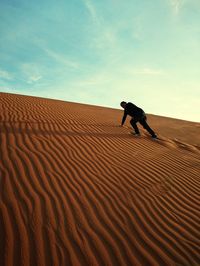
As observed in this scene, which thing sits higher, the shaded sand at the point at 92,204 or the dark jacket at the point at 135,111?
the dark jacket at the point at 135,111

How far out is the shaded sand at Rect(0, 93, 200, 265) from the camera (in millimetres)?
2793

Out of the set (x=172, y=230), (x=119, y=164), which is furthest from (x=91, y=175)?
(x=172, y=230)

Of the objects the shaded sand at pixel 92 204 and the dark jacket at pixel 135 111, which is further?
the dark jacket at pixel 135 111

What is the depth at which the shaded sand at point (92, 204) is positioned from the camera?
279 cm

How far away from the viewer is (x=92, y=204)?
146 inches

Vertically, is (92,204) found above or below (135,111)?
below

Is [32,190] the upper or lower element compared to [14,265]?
→ upper

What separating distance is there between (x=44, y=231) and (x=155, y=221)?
1.78 metres

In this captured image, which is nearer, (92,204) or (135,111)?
(92,204)

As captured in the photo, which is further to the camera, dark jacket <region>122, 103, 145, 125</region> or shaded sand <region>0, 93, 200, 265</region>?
dark jacket <region>122, 103, 145, 125</region>

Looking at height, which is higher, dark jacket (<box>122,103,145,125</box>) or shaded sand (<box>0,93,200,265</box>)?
dark jacket (<box>122,103,145,125</box>)

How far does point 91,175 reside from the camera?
471 cm

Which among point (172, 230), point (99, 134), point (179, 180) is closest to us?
point (172, 230)

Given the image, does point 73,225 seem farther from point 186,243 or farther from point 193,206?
point 193,206
